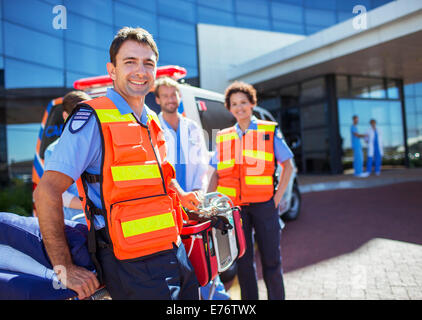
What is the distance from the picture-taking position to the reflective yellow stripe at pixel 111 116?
1.36 meters

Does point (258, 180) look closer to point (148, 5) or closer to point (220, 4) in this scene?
point (148, 5)

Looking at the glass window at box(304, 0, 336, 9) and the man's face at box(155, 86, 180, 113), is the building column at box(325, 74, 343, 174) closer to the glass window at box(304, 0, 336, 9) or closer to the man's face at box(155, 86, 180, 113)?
the glass window at box(304, 0, 336, 9)

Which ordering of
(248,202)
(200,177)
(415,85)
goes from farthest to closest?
(415,85)
(200,177)
(248,202)

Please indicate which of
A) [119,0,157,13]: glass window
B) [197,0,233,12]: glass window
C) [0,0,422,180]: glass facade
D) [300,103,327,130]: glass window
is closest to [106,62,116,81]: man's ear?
[0,0,422,180]: glass facade

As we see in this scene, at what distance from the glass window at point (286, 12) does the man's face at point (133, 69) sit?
54.3ft

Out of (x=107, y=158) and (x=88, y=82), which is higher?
(x=88, y=82)

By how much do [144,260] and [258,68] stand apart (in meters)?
12.9

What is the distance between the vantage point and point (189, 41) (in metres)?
13.2

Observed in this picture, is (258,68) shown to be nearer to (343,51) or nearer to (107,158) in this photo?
(343,51)

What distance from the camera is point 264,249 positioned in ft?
8.74

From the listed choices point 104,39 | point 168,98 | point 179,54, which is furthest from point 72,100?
point 179,54

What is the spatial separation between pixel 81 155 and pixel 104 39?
4.74m

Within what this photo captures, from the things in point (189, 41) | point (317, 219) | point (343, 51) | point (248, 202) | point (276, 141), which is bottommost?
point (317, 219)
